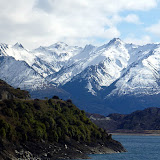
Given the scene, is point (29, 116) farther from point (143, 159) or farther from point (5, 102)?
point (143, 159)

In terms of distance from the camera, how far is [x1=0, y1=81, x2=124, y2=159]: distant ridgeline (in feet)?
449

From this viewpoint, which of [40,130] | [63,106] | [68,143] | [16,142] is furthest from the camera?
[63,106]

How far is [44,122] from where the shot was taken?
155 m

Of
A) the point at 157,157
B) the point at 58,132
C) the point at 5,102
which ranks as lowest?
the point at 157,157

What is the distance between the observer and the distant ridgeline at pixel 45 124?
5384 inches

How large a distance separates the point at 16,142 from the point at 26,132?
7793 mm

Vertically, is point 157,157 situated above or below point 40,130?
below

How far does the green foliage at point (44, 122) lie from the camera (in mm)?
137375

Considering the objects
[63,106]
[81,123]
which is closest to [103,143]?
[81,123]

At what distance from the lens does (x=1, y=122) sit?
131500 mm

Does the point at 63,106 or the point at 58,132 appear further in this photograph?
the point at 63,106

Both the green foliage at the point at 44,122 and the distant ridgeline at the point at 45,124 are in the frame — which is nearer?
the distant ridgeline at the point at 45,124

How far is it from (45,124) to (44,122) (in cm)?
154

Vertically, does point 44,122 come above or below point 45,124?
above
